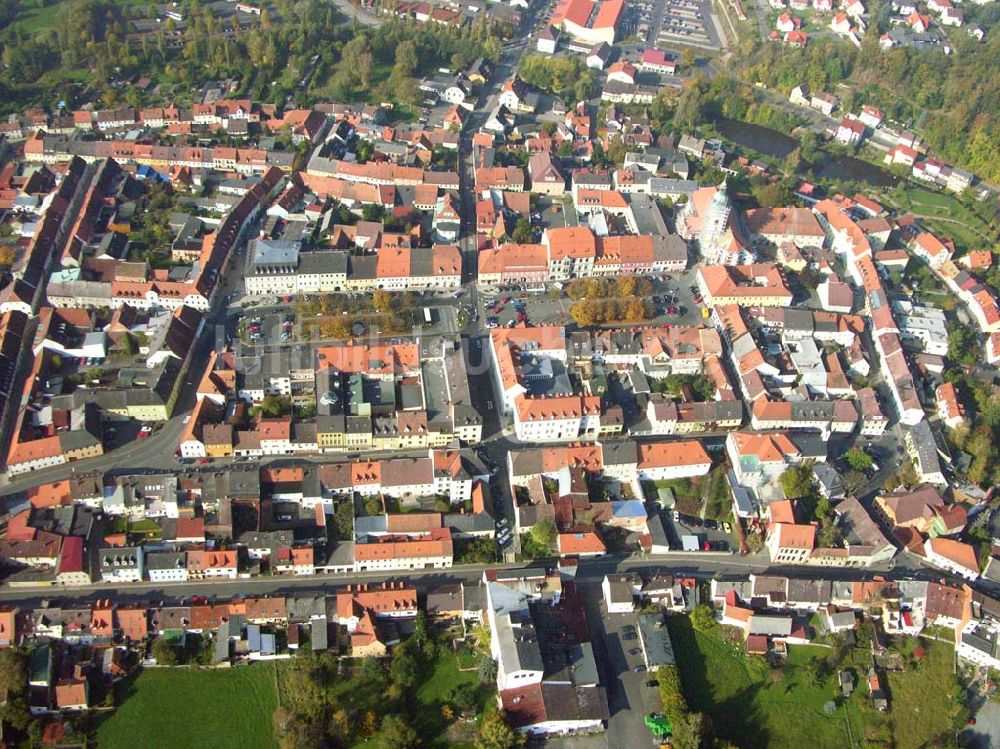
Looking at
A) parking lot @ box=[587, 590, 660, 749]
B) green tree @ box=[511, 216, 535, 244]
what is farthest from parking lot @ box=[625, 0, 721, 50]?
parking lot @ box=[587, 590, 660, 749]

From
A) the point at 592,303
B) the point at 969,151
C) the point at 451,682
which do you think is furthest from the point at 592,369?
the point at 969,151

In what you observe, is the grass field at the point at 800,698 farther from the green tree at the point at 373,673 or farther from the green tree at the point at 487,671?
the green tree at the point at 373,673

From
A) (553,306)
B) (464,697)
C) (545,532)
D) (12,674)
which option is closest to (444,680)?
(464,697)

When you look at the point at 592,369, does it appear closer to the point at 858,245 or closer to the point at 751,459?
the point at 751,459

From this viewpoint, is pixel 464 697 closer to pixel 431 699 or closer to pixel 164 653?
pixel 431 699

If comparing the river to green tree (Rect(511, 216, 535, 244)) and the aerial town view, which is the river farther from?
green tree (Rect(511, 216, 535, 244))
